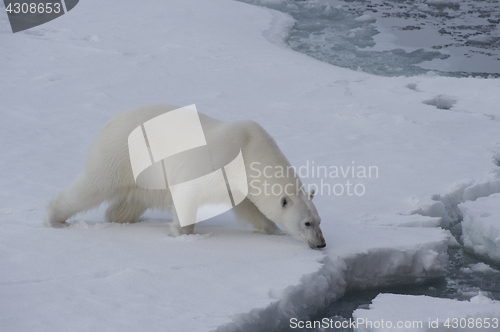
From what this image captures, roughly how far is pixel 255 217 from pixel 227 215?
451 millimetres

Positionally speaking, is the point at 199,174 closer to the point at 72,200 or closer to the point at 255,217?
the point at 255,217

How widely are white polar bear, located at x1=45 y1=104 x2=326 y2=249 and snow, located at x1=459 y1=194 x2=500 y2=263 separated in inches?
48.0

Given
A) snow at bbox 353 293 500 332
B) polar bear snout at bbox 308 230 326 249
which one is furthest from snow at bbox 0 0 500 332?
snow at bbox 353 293 500 332

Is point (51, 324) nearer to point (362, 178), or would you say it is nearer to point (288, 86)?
point (362, 178)

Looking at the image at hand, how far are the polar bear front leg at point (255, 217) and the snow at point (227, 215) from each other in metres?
0.13

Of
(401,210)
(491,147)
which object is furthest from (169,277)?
(491,147)

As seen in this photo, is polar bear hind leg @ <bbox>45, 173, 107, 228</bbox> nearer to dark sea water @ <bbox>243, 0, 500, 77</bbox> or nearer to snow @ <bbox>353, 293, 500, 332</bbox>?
snow @ <bbox>353, 293, 500, 332</bbox>

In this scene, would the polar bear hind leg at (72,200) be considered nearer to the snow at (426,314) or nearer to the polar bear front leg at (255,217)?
the polar bear front leg at (255,217)

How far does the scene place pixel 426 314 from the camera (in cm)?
265

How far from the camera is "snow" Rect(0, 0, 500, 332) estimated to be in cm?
264

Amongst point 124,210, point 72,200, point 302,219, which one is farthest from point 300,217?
point 72,200

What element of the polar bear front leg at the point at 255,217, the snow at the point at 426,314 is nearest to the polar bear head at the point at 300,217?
Answer: the polar bear front leg at the point at 255,217

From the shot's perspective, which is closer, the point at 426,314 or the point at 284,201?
the point at 426,314

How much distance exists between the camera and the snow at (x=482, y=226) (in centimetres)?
356
